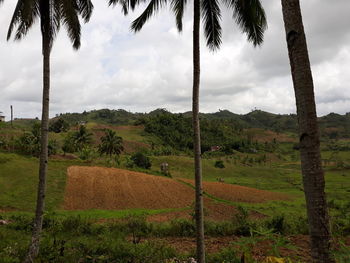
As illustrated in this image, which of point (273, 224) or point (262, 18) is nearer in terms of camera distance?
point (262, 18)

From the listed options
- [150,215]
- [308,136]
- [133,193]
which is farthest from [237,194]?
[308,136]

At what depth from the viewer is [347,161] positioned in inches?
3529

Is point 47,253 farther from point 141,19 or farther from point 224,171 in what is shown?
point 224,171

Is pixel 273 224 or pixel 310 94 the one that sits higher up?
pixel 310 94

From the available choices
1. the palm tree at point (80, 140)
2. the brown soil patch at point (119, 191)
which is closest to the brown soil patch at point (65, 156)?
the palm tree at point (80, 140)

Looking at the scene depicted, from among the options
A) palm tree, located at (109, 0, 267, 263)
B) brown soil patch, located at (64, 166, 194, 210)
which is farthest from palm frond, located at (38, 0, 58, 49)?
brown soil patch, located at (64, 166, 194, 210)

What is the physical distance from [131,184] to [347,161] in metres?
75.5

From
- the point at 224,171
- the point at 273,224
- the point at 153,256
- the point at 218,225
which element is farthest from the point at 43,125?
the point at 224,171

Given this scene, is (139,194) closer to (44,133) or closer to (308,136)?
(44,133)

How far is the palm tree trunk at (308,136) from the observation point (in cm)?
333

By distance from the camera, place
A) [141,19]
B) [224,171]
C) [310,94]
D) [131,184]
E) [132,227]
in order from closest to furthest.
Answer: [310,94], [141,19], [132,227], [131,184], [224,171]

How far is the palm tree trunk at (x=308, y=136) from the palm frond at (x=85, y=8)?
874 centimetres

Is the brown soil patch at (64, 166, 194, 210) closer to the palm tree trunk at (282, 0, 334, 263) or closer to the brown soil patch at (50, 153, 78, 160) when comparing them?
the brown soil patch at (50, 153, 78, 160)

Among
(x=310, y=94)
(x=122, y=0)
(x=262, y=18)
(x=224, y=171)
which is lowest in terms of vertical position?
(x=224, y=171)
